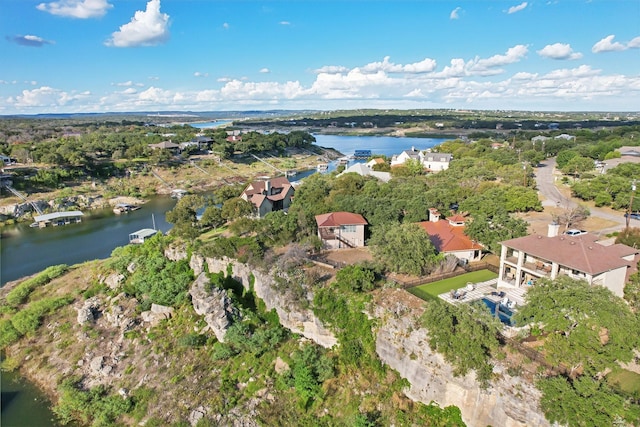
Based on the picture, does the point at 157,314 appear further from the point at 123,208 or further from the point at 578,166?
the point at 578,166

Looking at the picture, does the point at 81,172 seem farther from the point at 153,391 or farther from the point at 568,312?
the point at 568,312

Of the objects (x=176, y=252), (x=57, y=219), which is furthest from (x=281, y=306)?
(x=57, y=219)

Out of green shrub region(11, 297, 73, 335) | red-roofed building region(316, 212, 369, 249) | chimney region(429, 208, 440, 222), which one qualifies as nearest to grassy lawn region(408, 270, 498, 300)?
chimney region(429, 208, 440, 222)

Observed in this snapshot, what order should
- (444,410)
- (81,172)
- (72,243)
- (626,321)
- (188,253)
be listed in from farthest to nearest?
(81,172) < (72,243) < (188,253) < (444,410) < (626,321)

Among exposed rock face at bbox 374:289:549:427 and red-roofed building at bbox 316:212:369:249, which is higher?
red-roofed building at bbox 316:212:369:249

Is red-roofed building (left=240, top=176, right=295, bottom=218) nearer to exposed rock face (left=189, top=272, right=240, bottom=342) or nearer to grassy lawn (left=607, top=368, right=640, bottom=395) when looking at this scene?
exposed rock face (left=189, top=272, right=240, bottom=342)

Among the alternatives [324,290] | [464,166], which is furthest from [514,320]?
[464,166]

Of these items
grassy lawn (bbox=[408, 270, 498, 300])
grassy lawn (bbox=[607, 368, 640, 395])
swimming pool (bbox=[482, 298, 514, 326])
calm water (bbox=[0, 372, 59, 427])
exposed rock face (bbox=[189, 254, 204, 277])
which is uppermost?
swimming pool (bbox=[482, 298, 514, 326])
